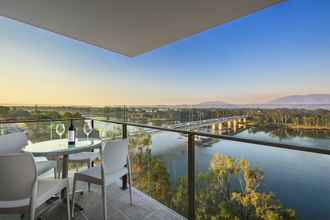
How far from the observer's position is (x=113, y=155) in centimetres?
172

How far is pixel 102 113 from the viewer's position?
13.1 ft

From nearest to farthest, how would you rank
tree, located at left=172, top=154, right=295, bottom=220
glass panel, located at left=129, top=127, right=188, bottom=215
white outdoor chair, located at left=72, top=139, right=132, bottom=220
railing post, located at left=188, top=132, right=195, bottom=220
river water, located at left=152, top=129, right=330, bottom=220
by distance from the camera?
river water, located at left=152, top=129, right=330, bottom=220 < tree, located at left=172, top=154, right=295, bottom=220 < white outdoor chair, located at left=72, top=139, right=132, bottom=220 < railing post, located at left=188, top=132, right=195, bottom=220 < glass panel, located at left=129, top=127, right=188, bottom=215

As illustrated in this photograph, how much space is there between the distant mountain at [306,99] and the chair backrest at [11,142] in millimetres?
5132

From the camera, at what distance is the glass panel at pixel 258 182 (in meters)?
1.17

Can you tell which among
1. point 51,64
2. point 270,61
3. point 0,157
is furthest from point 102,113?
point 270,61

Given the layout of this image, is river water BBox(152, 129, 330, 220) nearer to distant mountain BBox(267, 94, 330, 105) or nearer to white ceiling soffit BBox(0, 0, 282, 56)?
white ceiling soffit BBox(0, 0, 282, 56)

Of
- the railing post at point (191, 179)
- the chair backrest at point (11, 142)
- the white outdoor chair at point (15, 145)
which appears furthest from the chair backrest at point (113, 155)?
the chair backrest at point (11, 142)

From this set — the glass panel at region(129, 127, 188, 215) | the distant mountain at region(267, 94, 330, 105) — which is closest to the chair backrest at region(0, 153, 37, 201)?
the glass panel at region(129, 127, 188, 215)

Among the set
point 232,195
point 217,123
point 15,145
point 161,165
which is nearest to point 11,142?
point 15,145

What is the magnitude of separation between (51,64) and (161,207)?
453 centimetres

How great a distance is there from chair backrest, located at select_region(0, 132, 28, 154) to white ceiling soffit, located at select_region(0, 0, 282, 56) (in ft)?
5.24

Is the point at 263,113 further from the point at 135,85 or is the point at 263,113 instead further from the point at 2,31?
the point at 2,31

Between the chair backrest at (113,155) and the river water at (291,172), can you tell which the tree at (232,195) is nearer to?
the river water at (291,172)

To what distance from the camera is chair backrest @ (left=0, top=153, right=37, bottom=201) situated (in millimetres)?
1165
